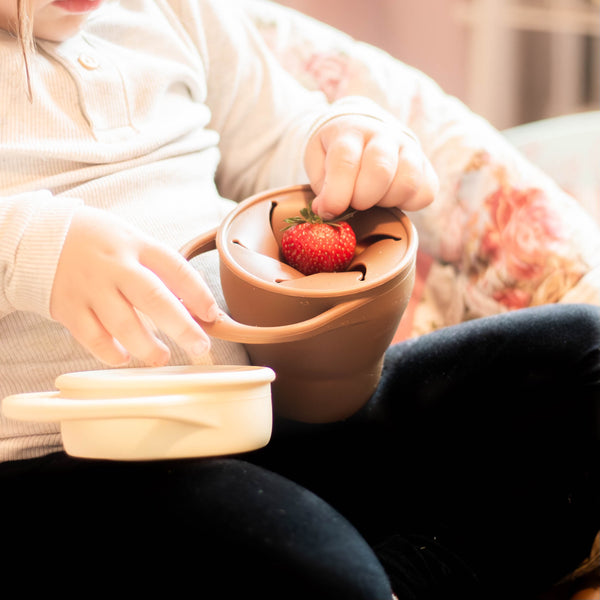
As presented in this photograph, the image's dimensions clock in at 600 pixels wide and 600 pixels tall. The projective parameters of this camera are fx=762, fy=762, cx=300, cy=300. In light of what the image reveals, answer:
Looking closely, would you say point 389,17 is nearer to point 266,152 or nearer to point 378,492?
point 266,152

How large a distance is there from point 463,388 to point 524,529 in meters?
0.13

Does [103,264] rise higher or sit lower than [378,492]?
higher

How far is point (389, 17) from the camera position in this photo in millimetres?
1729

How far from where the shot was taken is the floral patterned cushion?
2.78 ft

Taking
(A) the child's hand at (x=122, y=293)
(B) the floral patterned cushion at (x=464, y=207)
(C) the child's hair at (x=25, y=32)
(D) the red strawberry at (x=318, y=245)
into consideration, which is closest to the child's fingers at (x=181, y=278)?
(A) the child's hand at (x=122, y=293)

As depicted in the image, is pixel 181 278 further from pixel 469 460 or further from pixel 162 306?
pixel 469 460

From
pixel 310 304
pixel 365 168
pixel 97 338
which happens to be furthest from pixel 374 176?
pixel 97 338

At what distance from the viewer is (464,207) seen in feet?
2.99

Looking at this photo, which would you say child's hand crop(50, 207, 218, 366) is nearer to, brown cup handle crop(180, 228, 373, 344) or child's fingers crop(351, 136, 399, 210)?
brown cup handle crop(180, 228, 373, 344)

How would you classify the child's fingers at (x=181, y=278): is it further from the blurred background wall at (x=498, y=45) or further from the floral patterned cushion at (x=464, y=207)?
the blurred background wall at (x=498, y=45)

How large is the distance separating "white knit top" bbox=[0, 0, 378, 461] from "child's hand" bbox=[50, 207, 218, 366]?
0.5 inches

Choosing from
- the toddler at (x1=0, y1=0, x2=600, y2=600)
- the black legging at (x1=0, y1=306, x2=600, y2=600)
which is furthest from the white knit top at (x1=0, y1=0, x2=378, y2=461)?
the black legging at (x1=0, y1=306, x2=600, y2=600)

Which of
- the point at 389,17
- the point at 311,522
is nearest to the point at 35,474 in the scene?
the point at 311,522

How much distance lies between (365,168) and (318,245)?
0.08 m
